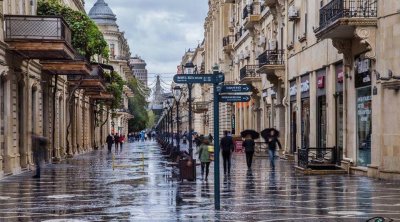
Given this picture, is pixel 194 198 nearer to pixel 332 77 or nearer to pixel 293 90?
pixel 332 77

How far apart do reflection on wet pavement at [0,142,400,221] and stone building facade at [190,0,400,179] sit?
71.4 inches

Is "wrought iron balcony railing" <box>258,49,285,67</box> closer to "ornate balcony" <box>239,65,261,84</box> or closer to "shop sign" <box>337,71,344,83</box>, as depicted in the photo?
"ornate balcony" <box>239,65,261,84</box>

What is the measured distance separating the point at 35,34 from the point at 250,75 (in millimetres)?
25797

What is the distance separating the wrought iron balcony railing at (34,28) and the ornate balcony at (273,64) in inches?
598

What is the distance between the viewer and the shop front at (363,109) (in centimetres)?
2617

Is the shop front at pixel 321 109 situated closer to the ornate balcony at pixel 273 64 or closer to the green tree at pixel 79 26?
the ornate balcony at pixel 273 64

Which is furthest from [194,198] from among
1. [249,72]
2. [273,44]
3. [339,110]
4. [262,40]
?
[249,72]

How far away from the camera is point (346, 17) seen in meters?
25.0

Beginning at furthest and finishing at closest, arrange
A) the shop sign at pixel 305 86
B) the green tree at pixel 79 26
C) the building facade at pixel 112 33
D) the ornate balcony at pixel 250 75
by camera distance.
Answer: the building facade at pixel 112 33, the ornate balcony at pixel 250 75, the green tree at pixel 79 26, the shop sign at pixel 305 86

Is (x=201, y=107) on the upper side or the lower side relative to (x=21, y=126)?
upper

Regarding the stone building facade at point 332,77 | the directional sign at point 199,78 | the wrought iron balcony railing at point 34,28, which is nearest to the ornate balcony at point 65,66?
the wrought iron balcony railing at point 34,28

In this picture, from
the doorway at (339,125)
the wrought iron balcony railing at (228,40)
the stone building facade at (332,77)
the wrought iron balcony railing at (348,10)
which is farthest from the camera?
the wrought iron balcony railing at (228,40)

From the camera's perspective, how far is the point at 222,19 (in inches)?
3036

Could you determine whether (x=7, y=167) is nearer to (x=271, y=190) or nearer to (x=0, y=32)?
(x=0, y=32)
